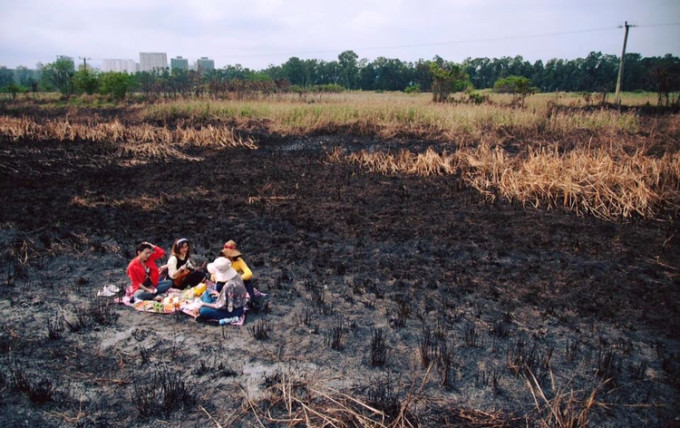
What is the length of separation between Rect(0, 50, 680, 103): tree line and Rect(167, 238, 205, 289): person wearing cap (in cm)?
2923

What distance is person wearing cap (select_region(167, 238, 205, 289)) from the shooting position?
5551mm

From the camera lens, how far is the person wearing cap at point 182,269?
5551 mm

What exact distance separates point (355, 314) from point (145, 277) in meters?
2.62

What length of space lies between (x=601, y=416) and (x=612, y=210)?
6.21m

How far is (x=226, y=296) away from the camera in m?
4.85

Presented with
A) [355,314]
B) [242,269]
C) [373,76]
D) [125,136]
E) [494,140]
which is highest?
[373,76]

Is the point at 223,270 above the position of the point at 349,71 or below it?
below

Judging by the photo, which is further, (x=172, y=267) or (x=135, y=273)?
(x=172, y=267)

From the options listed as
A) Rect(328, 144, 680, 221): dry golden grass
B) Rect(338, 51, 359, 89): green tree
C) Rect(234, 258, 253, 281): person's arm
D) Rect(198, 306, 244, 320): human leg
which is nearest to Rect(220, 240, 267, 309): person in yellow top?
Rect(234, 258, 253, 281): person's arm

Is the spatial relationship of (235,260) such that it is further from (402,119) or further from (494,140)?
(402,119)

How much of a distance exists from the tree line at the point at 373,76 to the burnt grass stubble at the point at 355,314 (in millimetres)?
26957

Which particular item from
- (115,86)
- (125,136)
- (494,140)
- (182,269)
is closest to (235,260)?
(182,269)

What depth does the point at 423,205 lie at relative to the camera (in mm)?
9414

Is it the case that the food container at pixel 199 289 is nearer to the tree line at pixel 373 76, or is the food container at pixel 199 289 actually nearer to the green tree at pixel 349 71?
the tree line at pixel 373 76
